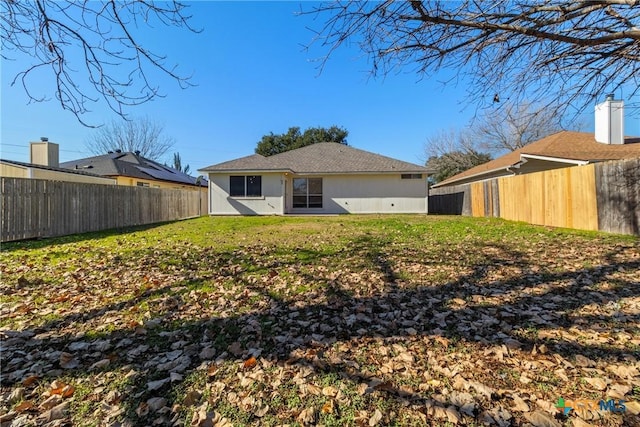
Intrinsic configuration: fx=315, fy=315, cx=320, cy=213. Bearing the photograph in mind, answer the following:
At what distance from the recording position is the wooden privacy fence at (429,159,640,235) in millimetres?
7828

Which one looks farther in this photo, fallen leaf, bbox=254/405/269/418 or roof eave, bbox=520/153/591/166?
roof eave, bbox=520/153/591/166

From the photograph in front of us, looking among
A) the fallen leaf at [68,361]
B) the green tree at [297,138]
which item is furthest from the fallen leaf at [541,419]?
the green tree at [297,138]

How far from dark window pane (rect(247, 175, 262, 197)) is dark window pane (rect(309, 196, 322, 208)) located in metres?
3.38

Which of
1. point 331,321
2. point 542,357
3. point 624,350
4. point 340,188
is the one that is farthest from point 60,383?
point 340,188

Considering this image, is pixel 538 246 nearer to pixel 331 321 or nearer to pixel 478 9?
pixel 478 9

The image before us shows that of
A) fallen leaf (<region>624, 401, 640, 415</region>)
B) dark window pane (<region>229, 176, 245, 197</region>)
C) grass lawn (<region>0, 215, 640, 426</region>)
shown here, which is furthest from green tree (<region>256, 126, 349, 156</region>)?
fallen leaf (<region>624, 401, 640, 415</region>)

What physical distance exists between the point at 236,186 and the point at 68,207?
8.72m

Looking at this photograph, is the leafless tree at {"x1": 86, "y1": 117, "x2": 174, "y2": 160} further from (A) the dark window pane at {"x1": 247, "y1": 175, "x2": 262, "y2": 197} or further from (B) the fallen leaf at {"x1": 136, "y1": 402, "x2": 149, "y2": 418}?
(B) the fallen leaf at {"x1": 136, "y1": 402, "x2": 149, "y2": 418}

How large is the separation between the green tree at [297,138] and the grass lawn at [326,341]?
31.7m

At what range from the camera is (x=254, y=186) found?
58.5ft

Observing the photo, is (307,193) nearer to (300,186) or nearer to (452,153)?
(300,186)

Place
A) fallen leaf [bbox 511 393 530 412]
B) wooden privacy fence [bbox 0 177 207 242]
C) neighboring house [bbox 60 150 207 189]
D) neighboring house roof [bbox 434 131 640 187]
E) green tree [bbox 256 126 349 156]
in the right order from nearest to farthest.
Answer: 1. fallen leaf [bbox 511 393 530 412]
2. wooden privacy fence [bbox 0 177 207 242]
3. neighboring house roof [bbox 434 131 640 187]
4. neighboring house [bbox 60 150 207 189]
5. green tree [bbox 256 126 349 156]

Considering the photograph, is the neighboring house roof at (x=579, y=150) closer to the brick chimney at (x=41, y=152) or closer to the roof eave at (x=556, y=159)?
the roof eave at (x=556, y=159)
